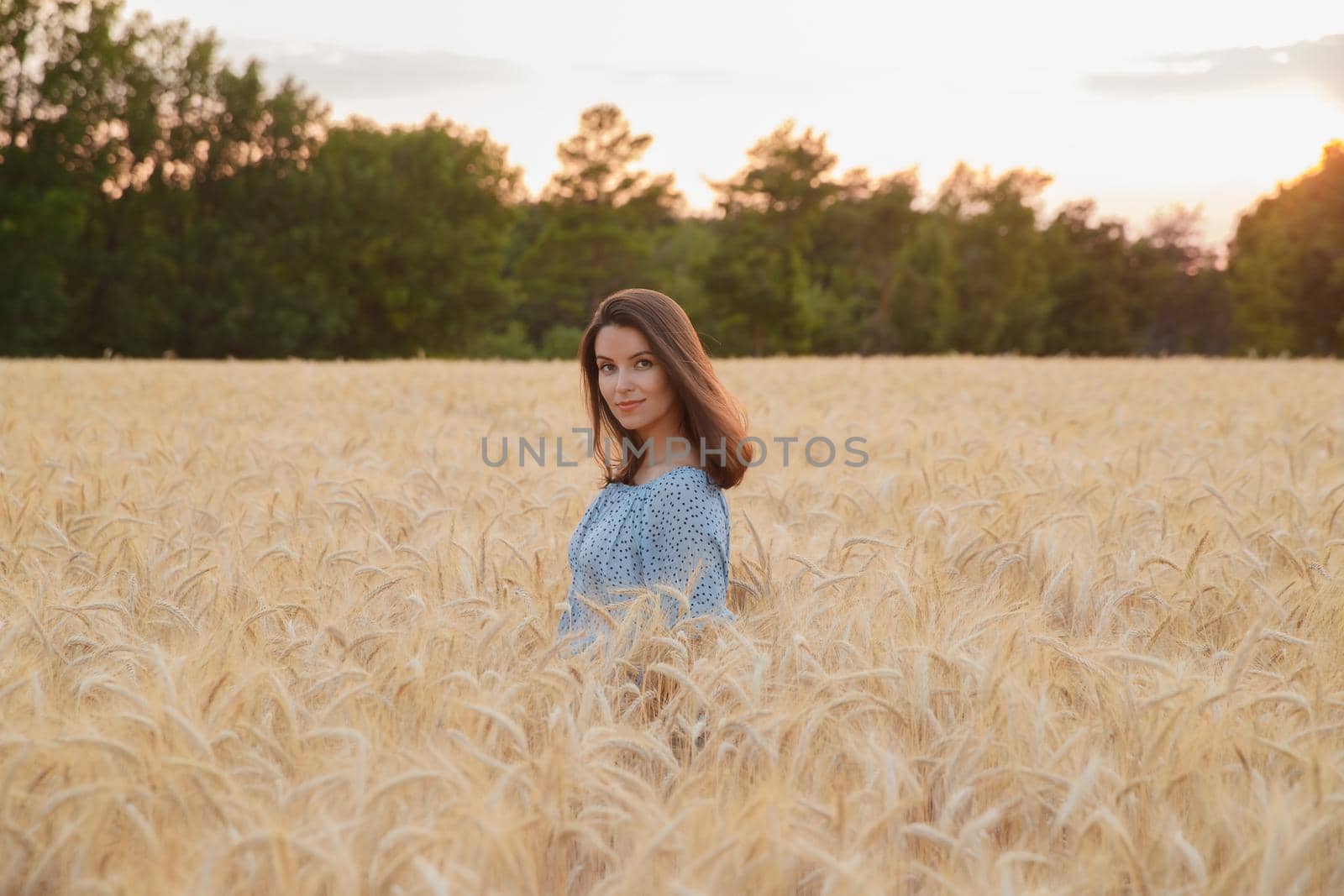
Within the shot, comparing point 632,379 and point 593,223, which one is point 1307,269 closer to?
point 593,223

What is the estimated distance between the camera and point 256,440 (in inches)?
219

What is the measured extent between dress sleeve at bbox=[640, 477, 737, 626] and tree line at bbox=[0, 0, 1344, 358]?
→ 32450mm

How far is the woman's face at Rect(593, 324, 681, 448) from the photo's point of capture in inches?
111

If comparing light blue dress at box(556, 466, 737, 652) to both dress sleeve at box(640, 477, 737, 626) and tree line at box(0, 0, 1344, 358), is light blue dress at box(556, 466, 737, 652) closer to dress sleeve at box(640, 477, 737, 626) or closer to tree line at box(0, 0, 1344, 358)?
dress sleeve at box(640, 477, 737, 626)

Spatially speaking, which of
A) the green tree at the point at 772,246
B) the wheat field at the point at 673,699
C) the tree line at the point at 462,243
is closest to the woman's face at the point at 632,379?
the wheat field at the point at 673,699

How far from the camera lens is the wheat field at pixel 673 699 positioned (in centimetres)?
141

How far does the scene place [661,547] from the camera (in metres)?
2.75

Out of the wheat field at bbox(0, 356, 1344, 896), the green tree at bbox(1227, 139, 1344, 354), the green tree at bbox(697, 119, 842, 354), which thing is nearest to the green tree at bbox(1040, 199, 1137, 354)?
the green tree at bbox(1227, 139, 1344, 354)

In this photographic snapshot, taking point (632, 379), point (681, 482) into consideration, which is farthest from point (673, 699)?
point (632, 379)

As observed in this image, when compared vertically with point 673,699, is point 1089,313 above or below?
above

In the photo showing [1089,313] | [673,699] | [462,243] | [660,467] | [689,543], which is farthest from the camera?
[1089,313]

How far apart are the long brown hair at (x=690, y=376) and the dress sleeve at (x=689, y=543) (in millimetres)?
146

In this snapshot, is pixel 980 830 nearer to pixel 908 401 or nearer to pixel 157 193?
pixel 908 401

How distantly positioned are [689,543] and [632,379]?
492 mm
